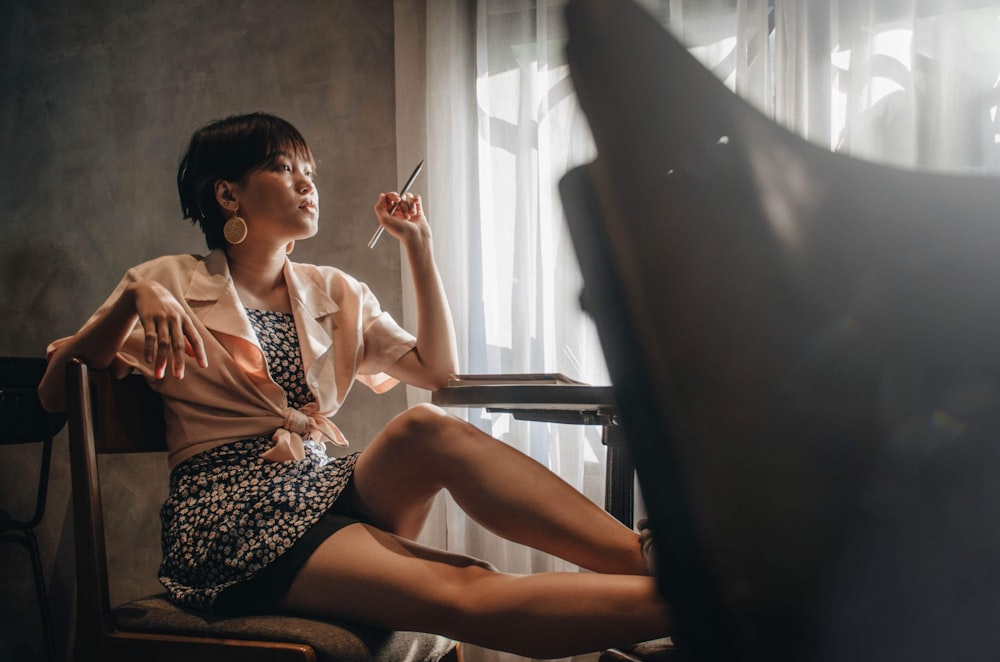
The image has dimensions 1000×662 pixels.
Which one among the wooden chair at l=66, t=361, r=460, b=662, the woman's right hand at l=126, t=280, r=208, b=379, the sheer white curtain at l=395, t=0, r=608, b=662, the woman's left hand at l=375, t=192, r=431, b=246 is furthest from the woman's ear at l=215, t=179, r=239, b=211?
the sheer white curtain at l=395, t=0, r=608, b=662

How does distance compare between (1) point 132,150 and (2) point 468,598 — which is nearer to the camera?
(2) point 468,598

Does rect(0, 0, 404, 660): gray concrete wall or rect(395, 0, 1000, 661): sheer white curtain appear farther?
rect(0, 0, 404, 660): gray concrete wall

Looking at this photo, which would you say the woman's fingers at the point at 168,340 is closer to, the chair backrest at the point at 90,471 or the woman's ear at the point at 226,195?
the chair backrest at the point at 90,471

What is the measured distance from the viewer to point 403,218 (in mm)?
1482

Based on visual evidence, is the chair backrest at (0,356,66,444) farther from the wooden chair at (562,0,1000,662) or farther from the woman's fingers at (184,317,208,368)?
the wooden chair at (562,0,1000,662)

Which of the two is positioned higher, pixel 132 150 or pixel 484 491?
pixel 132 150

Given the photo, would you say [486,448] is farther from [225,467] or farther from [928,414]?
[928,414]

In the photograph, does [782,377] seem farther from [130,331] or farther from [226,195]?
[226,195]

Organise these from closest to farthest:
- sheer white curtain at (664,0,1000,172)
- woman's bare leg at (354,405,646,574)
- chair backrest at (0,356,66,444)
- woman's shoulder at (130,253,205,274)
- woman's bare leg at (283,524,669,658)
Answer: woman's bare leg at (283,524,669,658)
woman's bare leg at (354,405,646,574)
woman's shoulder at (130,253,205,274)
sheer white curtain at (664,0,1000,172)
chair backrest at (0,356,66,444)

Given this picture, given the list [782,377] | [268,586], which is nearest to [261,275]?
[268,586]

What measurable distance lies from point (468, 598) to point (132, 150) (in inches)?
93.0

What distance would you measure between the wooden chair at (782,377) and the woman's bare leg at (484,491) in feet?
1.55

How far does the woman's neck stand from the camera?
138cm

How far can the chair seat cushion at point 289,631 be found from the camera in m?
0.83
